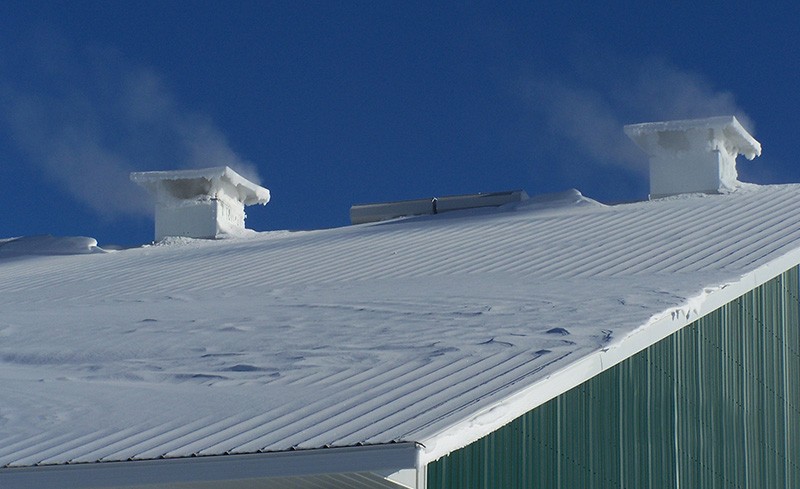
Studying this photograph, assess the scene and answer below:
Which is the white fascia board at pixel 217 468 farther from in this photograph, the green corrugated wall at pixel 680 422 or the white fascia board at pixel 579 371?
the green corrugated wall at pixel 680 422

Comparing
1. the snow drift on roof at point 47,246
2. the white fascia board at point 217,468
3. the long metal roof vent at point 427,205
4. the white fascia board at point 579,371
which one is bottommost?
the white fascia board at point 217,468

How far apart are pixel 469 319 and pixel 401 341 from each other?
593mm

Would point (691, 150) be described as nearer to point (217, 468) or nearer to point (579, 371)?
point (579, 371)

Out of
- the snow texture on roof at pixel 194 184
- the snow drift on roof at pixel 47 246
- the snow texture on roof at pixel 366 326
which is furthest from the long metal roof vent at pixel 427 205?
the snow drift on roof at pixel 47 246

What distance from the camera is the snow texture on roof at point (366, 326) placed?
5.98 meters

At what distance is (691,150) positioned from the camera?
14.4 meters

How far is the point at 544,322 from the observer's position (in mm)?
7441

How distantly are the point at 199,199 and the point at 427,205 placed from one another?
119 inches

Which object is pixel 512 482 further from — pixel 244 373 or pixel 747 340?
pixel 747 340

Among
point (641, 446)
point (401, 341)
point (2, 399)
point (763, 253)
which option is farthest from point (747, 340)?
point (2, 399)

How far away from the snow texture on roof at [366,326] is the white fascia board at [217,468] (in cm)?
6

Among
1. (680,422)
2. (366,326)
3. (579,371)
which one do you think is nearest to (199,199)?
(680,422)

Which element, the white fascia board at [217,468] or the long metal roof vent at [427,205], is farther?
the long metal roof vent at [427,205]

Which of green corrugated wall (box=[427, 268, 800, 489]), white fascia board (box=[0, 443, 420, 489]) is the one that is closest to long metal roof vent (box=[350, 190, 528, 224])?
green corrugated wall (box=[427, 268, 800, 489])
